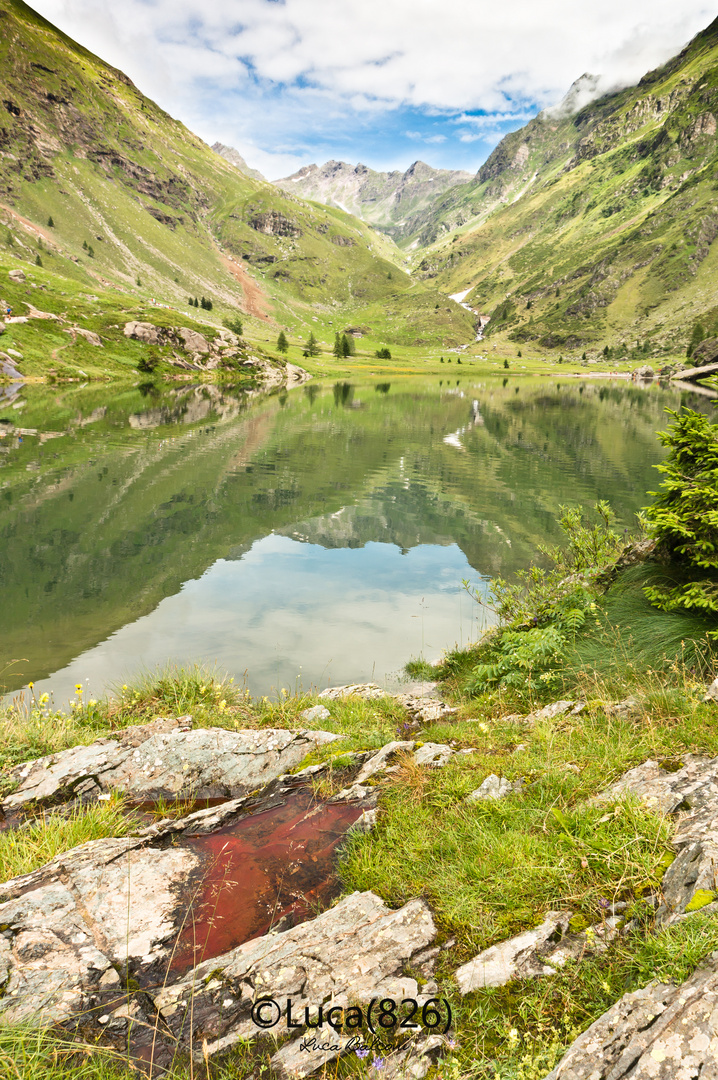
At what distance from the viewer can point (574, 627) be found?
10461mm

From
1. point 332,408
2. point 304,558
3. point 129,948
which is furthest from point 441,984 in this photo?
point 332,408

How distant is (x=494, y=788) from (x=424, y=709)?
4.24m

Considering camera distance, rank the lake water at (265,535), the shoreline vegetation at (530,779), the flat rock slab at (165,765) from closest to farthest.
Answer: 1. the shoreline vegetation at (530,779)
2. the flat rock slab at (165,765)
3. the lake water at (265,535)

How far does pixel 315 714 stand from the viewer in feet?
32.6

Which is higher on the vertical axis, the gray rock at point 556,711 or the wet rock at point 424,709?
the gray rock at point 556,711

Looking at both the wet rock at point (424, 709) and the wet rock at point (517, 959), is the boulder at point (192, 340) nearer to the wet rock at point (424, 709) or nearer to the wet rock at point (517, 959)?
the wet rock at point (424, 709)

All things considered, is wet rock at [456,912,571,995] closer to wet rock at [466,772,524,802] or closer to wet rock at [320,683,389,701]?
wet rock at [466,772,524,802]

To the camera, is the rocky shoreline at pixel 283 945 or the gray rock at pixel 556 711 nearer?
the rocky shoreline at pixel 283 945

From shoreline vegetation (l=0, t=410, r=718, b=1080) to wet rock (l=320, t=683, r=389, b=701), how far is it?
0.31 m

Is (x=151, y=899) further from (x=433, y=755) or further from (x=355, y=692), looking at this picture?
(x=355, y=692)

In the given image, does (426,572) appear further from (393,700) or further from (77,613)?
(77,613)

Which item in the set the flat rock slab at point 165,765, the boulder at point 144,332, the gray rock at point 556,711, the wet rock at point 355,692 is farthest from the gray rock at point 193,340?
the gray rock at point 556,711

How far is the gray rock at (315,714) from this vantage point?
383 inches

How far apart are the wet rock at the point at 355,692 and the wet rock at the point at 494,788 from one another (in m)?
4.94
